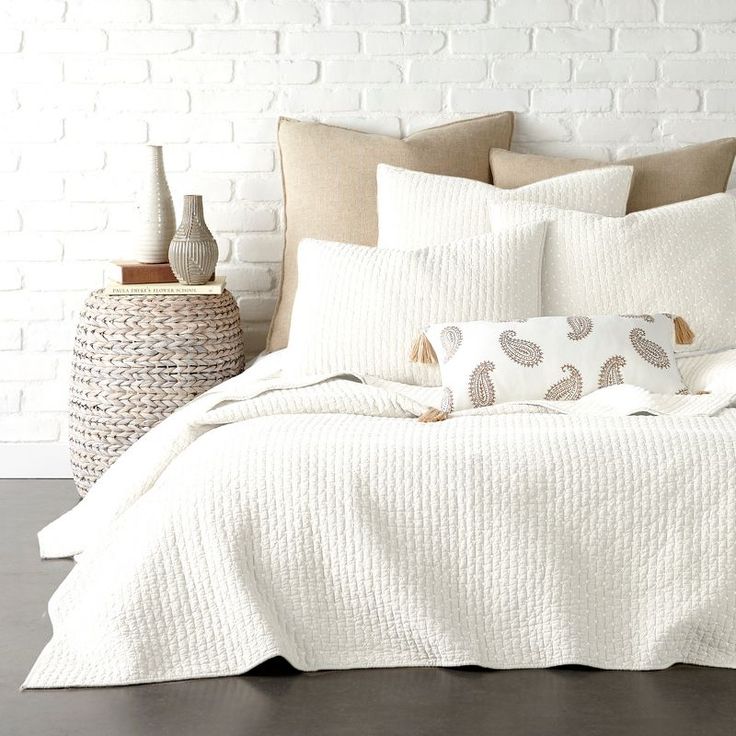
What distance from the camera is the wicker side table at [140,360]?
2820 mm

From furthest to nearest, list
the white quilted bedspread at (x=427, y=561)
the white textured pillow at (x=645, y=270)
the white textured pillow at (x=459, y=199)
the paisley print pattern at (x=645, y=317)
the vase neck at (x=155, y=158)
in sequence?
the vase neck at (x=155, y=158) < the white textured pillow at (x=459, y=199) < the white textured pillow at (x=645, y=270) < the paisley print pattern at (x=645, y=317) < the white quilted bedspread at (x=427, y=561)

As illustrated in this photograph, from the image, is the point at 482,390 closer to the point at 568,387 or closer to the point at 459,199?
the point at 568,387

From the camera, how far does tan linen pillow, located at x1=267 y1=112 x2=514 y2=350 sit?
3.03 meters

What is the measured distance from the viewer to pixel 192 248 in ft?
9.52

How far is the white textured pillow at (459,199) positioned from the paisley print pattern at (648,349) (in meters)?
0.56

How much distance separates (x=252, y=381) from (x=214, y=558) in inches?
25.3

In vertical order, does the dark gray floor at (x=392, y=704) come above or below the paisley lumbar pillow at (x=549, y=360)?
below

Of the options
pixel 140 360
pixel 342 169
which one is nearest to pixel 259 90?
pixel 342 169

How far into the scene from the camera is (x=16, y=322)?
3291 mm

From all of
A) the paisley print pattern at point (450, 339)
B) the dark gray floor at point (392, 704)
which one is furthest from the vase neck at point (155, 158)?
the dark gray floor at point (392, 704)

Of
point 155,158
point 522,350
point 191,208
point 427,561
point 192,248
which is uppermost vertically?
point 155,158

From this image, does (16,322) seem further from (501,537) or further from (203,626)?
(501,537)

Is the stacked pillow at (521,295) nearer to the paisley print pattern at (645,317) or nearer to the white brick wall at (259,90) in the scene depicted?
the paisley print pattern at (645,317)

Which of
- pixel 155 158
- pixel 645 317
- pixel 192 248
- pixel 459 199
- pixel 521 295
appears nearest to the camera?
pixel 645 317
